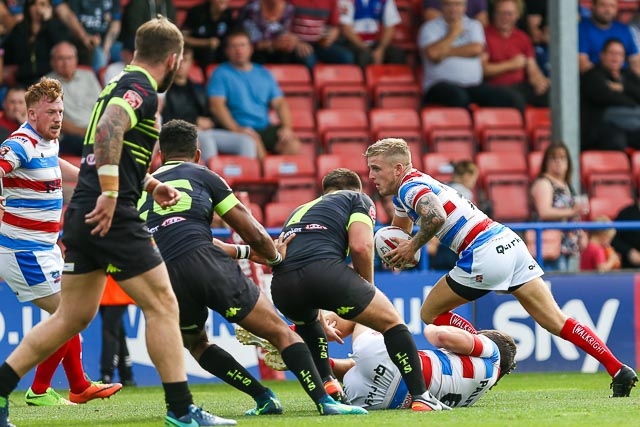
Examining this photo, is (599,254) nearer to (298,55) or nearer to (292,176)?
(292,176)

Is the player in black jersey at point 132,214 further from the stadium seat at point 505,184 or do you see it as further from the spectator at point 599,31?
the spectator at point 599,31

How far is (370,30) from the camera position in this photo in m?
17.6

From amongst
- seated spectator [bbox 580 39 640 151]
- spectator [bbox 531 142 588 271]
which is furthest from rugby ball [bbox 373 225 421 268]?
seated spectator [bbox 580 39 640 151]

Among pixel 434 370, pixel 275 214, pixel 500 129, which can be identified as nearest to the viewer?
pixel 434 370

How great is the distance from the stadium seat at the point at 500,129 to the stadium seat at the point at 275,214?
3.27m

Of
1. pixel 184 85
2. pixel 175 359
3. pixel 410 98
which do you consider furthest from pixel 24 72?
pixel 175 359

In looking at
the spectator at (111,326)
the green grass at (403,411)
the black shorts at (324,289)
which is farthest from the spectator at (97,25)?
the black shorts at (324,289)

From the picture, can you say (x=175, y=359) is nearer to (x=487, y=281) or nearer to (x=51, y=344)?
(x=51, y=344)

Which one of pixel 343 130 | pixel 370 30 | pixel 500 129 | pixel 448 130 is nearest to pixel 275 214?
pixel 343 130

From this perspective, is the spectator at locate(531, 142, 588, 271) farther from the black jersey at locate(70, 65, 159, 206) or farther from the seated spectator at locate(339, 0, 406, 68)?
the black jersey at locate(70, 65, 159, 206)

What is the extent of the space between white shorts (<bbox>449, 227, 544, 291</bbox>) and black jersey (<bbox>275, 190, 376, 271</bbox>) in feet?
3.61

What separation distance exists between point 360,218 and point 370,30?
31.0 feet

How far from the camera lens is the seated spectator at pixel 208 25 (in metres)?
16.4

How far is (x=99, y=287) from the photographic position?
24.3 feet
